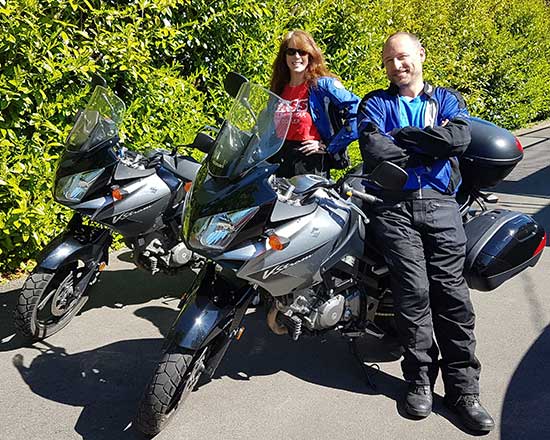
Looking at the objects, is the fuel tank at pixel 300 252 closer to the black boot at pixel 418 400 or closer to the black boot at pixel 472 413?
the black boot at pixel 418 400

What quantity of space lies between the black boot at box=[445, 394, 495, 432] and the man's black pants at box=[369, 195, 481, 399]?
36 mm

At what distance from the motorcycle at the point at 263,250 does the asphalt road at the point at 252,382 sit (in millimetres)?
363

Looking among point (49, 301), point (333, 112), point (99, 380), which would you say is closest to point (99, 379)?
point (99, 380)

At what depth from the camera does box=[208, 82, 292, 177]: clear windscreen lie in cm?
260

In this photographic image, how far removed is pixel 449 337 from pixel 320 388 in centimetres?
75

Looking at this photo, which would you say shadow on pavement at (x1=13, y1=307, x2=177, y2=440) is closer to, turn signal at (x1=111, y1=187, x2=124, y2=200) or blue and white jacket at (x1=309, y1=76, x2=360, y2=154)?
turn signal at (x1=111, y1=187, x2=124, y2=200)

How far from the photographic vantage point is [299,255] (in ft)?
8.87

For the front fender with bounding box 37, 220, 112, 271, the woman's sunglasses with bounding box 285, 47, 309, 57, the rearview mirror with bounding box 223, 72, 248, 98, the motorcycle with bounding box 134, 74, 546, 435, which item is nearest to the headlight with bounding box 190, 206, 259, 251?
the motorcycle with bounding box 134, 74, 546, 435

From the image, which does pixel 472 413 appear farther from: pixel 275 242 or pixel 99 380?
pixel 99 380

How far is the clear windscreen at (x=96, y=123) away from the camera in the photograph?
350cm

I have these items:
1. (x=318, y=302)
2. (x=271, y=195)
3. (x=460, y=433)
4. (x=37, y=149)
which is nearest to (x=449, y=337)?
(x=460, y=433)

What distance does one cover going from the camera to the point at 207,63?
565cm

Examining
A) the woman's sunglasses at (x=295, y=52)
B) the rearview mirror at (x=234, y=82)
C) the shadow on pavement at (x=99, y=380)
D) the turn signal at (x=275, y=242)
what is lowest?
the shadow on pavement at (x=99, y=380)

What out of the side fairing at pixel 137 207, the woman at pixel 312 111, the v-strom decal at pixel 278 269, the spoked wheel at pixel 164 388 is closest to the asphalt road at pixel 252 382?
the spoked wheel at pixel 164 388
